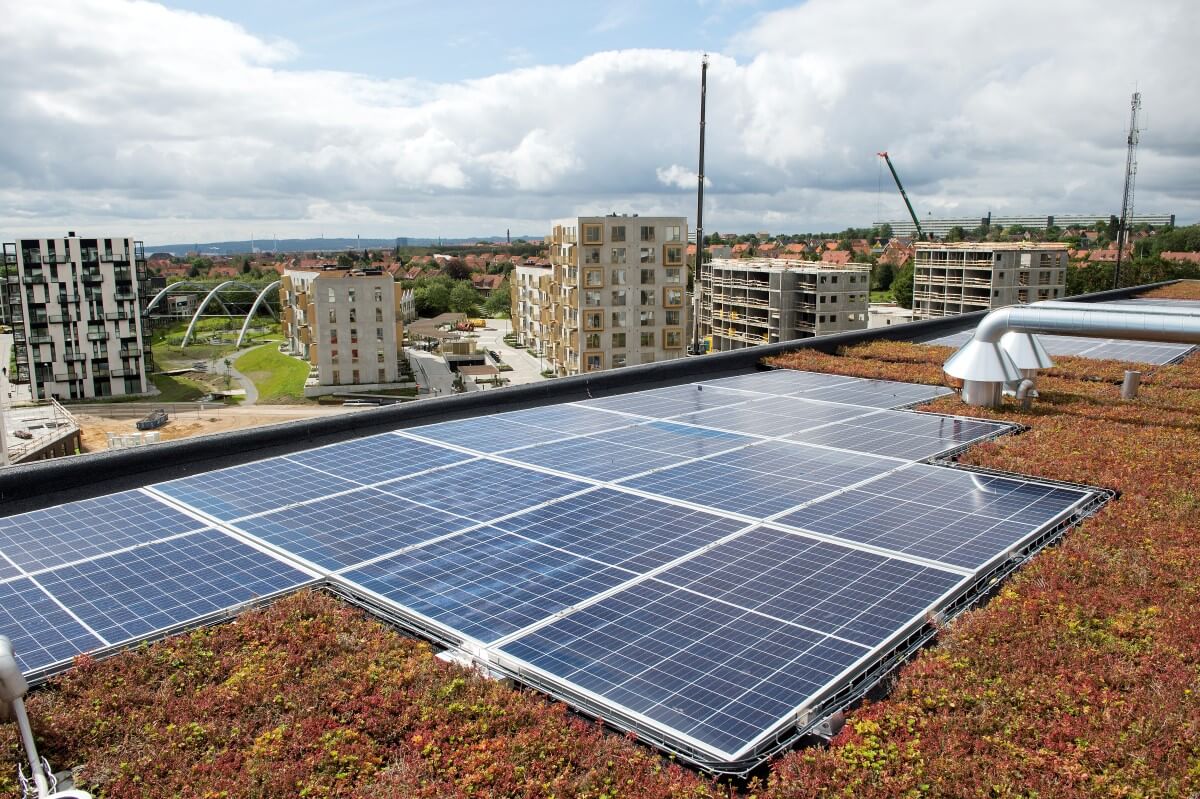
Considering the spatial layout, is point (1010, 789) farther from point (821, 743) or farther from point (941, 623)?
point (941, 623)

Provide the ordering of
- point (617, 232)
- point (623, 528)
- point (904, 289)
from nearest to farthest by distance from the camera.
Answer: point (623, 528), point (617, 232), point (904, 289)

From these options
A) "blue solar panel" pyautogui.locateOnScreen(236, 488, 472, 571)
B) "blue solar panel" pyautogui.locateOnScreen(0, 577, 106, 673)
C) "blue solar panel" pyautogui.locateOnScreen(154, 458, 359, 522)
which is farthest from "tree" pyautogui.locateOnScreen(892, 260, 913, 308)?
"blue solar panel" pyautogui.locateOnScreen(0, 577, 106, 673)

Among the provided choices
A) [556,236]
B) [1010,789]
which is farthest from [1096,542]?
[556,236]

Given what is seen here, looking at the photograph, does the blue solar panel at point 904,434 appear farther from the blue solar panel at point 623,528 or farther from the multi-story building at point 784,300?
the multi-story building at point 784,300

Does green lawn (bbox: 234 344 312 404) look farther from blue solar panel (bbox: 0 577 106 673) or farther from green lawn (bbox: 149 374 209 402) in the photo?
blue solar panel (bbox: 0 577 106 673)

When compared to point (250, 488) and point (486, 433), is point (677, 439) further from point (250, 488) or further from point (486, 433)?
point (250, 488)

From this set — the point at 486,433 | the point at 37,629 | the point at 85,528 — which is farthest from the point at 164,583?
the point at 486,433

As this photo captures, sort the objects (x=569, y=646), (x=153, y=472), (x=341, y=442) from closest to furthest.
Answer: (x=569, y=646) → (x=153, y=472) → (x=341, y=442)

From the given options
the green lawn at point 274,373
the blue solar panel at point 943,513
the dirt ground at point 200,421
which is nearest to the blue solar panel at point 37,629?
the blue solar panel at point 943,513
